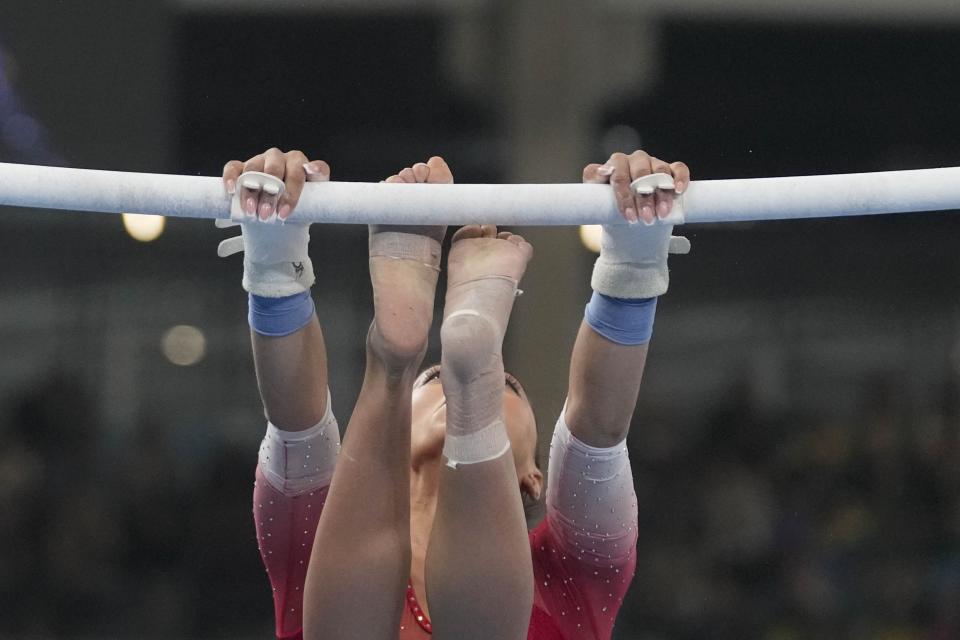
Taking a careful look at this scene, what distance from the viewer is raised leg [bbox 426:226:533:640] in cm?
170

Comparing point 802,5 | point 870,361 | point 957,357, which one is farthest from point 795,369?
point 802,5

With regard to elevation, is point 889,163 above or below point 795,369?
above

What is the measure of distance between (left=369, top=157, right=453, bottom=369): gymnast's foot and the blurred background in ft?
5.49

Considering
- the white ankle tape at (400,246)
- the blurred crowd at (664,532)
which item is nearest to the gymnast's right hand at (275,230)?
the white ankle tape at (400,246)

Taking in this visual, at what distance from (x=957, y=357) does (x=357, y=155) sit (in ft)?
6.84

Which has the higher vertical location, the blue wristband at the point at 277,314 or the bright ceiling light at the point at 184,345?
the bright ceiling light at the point at 184,345

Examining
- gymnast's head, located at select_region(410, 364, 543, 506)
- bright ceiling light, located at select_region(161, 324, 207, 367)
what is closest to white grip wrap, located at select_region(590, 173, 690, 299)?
gymnast's head, located at select_region(410, 364, 543, 506)

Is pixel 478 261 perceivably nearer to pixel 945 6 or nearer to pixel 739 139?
pixel 739 139

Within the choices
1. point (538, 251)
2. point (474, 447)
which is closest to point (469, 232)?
point (474, 447)

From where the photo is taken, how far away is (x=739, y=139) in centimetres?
369

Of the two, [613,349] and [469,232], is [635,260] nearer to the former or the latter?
[613,349]

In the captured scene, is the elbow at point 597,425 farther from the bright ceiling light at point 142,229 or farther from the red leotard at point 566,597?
the bright ceiling light at point 142,229

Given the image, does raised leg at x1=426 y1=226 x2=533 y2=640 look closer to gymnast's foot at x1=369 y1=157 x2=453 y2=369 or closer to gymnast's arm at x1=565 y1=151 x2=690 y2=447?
gymnast's foot at x1=369 y1=157 x2=453 y2=369

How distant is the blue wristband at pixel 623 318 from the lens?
6.00 ft
